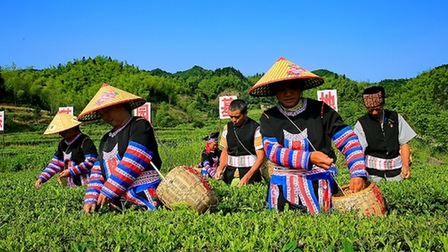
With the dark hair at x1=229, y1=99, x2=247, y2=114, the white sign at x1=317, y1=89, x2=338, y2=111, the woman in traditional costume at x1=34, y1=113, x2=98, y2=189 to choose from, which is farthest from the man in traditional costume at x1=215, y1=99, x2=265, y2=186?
the white sign at x1=317, y1=89, x2=338, y2=111

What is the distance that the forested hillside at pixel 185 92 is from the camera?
14.8 meters

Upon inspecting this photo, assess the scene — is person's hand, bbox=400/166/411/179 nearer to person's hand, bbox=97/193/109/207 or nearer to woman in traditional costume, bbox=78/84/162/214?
woman in traditional costume, bbox=78/84/162/214

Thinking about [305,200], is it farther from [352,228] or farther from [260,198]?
[260,198]

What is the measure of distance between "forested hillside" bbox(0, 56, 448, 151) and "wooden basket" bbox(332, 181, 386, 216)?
11660 millimetres

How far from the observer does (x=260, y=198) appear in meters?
4.01

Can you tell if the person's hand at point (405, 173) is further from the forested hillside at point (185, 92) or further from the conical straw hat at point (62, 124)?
the forested hillside at point (185, 92)

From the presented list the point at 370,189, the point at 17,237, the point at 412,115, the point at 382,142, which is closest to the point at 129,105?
the point at 17,237

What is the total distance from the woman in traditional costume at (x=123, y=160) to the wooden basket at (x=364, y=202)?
51.4 inches

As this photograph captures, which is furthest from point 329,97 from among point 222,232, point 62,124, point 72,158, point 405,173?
point 222,232

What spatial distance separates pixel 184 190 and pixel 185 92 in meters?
67.6

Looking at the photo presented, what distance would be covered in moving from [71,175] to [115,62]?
7238 cm

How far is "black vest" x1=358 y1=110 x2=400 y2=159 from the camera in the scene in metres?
4.35

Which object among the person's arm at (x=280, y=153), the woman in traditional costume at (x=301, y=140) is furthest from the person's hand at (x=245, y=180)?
the person's arm at (x=280, y=153)

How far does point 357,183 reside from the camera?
9.30 ft
